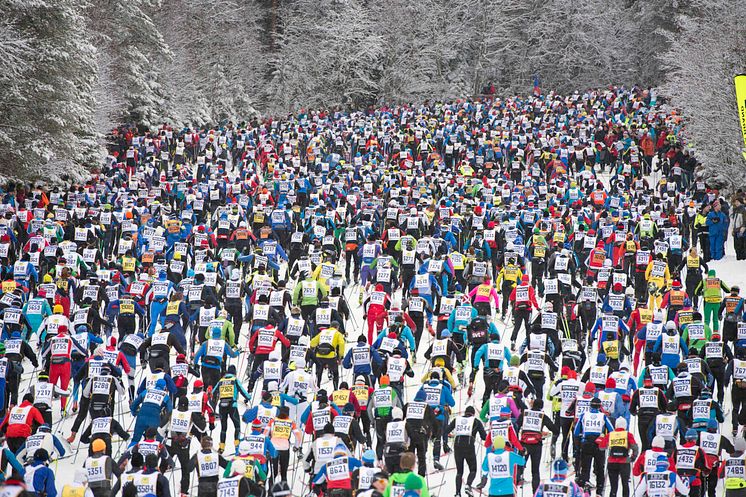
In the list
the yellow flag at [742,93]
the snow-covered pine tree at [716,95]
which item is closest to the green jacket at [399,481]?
the yellow flag at [742,93]

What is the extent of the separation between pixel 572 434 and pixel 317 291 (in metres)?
6.00

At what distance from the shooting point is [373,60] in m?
63.3

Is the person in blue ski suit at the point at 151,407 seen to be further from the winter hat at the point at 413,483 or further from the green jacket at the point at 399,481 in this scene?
the winter hat at the point at 413,483

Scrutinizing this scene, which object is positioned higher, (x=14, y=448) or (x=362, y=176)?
(x=362, y=176)

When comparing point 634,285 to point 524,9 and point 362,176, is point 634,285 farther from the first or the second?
point 524,9

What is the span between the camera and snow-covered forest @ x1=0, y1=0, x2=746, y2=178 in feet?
127

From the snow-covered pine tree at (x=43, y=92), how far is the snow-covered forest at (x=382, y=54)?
1.32 meters

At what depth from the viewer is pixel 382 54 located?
207 ft

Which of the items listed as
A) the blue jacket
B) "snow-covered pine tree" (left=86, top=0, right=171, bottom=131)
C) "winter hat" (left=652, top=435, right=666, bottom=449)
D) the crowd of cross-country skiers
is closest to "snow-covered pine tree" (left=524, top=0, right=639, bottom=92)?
"snow-covered pine tree" (left=86, top=0, right=171, bottom=131)

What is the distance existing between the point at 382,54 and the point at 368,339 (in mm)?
46548

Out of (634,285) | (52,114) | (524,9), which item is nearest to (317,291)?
(634,285)

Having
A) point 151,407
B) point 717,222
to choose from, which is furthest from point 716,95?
point 151,407

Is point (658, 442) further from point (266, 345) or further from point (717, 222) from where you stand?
point (717, 222)

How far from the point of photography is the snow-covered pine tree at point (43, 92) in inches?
1220
